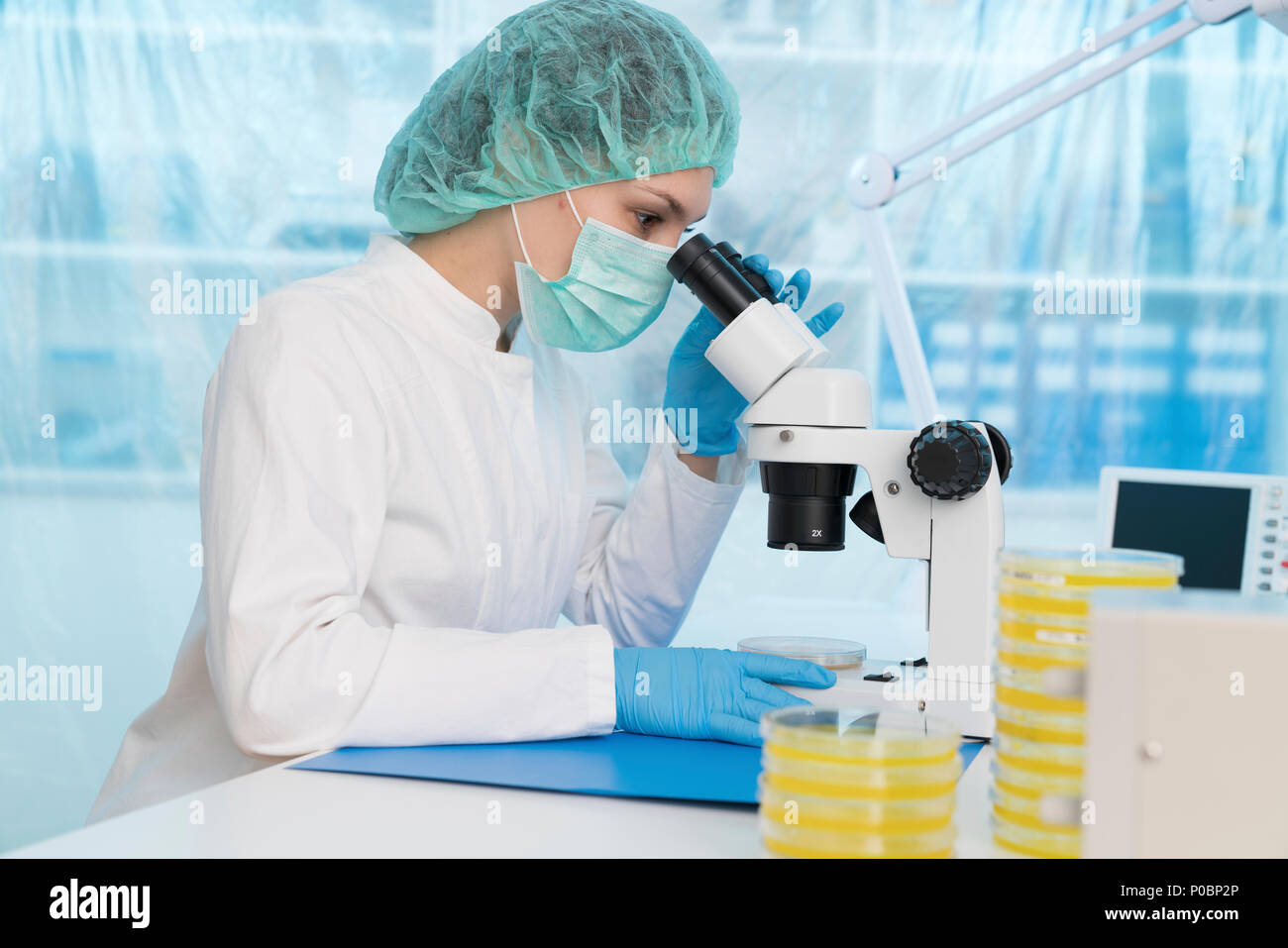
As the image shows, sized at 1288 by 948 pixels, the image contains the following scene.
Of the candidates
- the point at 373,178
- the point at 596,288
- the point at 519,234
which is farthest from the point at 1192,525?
the point at 373,178

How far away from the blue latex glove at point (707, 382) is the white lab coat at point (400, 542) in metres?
0.05

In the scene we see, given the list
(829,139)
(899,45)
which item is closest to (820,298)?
(829,139)

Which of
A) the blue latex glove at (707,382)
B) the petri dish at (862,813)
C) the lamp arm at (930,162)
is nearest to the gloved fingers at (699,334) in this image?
the blue latex glove at (707,382)

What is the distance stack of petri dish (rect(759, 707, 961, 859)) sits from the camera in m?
0.61

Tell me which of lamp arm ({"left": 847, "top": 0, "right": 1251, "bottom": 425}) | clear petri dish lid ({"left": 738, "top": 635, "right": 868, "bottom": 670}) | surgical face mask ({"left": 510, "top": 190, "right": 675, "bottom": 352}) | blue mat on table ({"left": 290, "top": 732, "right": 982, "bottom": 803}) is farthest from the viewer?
lamp arm ({"left": 847, "top": 0, "right": 1251, "bottom": 425})

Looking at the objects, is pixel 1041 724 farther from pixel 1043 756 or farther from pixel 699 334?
pixel 699 334

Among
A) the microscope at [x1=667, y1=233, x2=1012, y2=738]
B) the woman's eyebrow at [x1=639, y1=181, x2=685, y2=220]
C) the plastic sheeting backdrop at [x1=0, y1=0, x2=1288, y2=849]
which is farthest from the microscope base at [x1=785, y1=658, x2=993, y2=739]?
the plastic sheeting backdrop at [x1=0, y1=0, x2=1288, y2=849]

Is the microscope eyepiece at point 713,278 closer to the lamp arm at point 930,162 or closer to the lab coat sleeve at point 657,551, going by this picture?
the lab coat sleeve at point 657,551

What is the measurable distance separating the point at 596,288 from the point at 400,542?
39cm

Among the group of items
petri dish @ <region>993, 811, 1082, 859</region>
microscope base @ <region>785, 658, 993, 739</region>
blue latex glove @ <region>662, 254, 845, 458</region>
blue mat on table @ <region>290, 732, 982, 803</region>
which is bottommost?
blue mat on table @ <region>290, 732, 982, 803</region>

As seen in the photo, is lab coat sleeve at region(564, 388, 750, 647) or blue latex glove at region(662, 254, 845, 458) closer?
blue latex glove at region(662, 254, 845, 458)

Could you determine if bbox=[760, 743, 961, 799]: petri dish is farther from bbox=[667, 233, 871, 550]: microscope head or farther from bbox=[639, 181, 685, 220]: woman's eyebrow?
bbox=[639, 181, 685, 220]: woman's eyebrow

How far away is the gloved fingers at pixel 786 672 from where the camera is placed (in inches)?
42.5

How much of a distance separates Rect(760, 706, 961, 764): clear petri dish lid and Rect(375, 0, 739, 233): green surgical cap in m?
0.80
